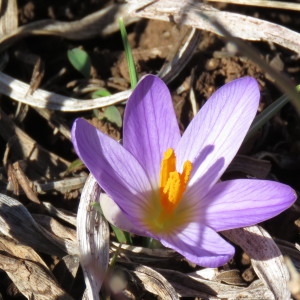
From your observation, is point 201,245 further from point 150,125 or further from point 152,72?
point 152,72

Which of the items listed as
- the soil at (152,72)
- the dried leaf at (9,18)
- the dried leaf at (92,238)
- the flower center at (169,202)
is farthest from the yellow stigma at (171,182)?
the dried leaf at (9,18)

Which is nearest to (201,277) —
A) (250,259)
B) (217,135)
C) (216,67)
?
(250,259)

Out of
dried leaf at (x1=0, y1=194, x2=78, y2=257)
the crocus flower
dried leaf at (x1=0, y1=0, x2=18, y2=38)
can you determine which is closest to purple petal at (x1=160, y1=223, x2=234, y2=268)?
the crocus flower

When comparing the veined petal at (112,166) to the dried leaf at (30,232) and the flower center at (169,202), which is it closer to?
the flower center at (169,202)

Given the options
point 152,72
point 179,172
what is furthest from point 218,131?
point 152,72

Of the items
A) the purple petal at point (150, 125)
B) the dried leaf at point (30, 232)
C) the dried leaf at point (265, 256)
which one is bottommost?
the dried leaf at point (30, 232)

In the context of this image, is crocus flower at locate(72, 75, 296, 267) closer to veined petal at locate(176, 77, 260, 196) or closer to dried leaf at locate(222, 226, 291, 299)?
veined petal at locate(176, 77, 260, 196)

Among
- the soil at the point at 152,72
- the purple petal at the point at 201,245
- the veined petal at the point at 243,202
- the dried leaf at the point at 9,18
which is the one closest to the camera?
the purple petal at the point at 201,245

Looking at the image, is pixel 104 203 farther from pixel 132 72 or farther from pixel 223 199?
pixel 132 72
